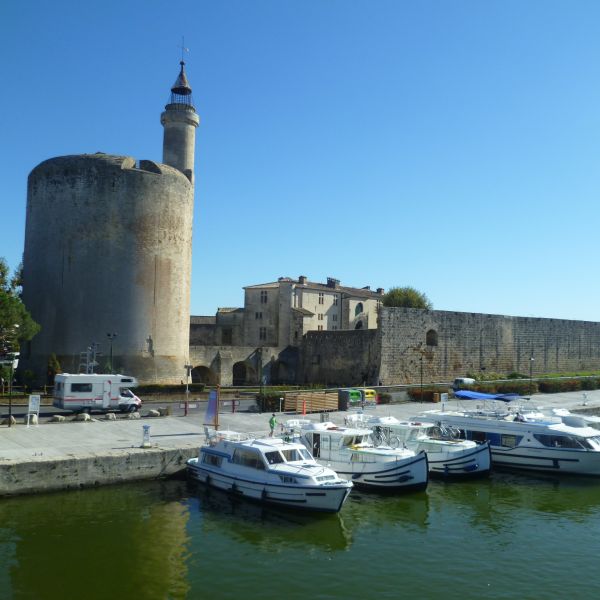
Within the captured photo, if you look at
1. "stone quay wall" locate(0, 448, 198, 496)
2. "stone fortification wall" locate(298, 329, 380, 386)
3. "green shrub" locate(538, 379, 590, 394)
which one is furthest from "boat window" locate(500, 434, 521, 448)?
"stone fortification wall" locate(298, 329, 380, 386)

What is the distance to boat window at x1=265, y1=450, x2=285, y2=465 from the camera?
48.6 ft

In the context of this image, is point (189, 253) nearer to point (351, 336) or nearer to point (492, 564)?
point (351, 336)

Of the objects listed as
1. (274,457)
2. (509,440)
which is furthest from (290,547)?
(509,440)

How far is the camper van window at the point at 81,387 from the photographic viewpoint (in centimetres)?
2263

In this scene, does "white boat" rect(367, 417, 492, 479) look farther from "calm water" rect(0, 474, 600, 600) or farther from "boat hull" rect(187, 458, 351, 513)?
"boat hull" rect(187, 458, 351, 513)

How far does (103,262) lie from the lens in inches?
1273

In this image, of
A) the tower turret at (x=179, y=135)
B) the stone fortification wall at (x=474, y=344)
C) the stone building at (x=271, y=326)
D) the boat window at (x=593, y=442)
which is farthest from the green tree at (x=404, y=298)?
the boat window at (x=593, y=442)

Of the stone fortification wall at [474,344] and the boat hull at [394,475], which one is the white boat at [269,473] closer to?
the boat hull at [394,475]

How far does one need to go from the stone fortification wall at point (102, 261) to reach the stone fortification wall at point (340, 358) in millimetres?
12256

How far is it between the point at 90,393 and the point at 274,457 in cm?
1079

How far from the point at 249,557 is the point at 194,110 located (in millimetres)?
32122

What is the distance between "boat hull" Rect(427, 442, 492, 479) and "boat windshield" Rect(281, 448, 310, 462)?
14.9 ft

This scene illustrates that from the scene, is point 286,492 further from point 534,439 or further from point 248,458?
point 534,439

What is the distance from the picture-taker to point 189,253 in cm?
3638
